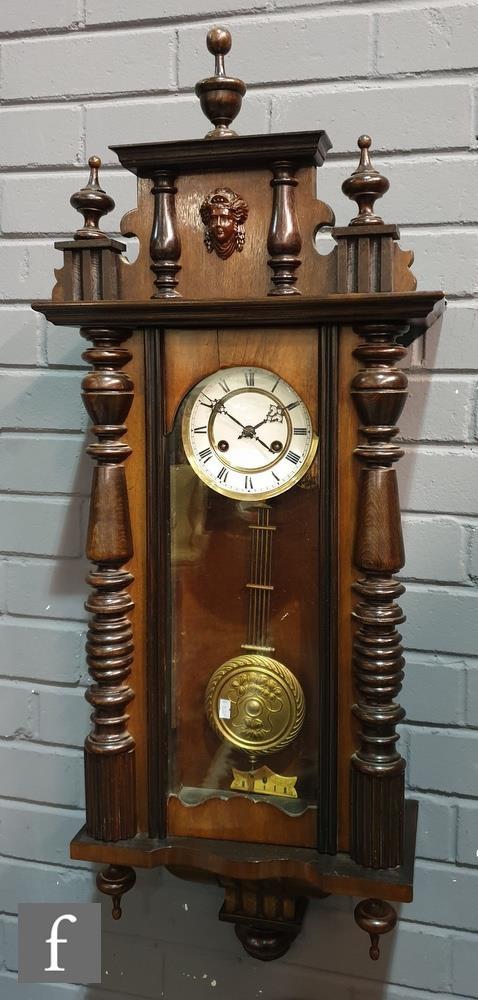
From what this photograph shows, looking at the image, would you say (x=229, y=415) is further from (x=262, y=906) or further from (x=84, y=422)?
(x=262, y=906)

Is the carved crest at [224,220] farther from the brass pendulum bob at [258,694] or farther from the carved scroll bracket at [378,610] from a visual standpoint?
the brass pendulum bob at [258,694]

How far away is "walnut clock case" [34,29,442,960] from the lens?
0.76m

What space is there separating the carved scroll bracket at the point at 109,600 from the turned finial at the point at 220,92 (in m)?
0.22

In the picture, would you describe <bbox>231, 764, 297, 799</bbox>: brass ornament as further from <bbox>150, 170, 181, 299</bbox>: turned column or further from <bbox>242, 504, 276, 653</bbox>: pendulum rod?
<bbox>150, 170, 181, 299</bbox>: turned column

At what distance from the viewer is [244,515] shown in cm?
80

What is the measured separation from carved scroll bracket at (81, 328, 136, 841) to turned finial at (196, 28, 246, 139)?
22cm

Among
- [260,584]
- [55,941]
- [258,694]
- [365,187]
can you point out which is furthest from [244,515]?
[55,941]

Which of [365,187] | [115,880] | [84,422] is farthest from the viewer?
[84,422]

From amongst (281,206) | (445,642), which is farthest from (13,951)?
(281,206)

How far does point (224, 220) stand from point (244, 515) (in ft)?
0.91

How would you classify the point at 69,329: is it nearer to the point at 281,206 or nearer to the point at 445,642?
the point at 281,206

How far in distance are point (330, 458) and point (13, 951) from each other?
2.81 feet

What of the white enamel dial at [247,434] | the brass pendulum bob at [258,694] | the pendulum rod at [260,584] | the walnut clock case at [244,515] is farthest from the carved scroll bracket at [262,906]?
the white enamel dial at [247,434]

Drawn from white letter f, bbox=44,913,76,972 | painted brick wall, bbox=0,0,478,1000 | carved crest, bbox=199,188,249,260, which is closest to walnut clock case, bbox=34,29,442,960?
carved crest, bbox=199,188,249,260
